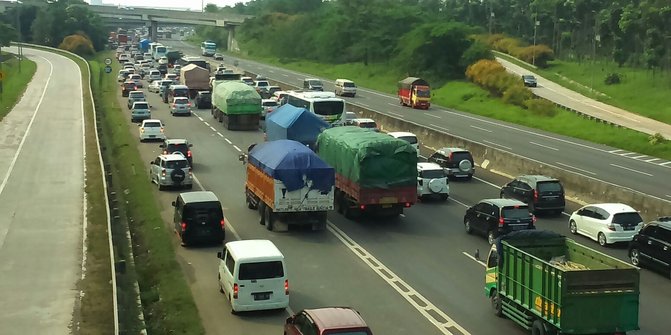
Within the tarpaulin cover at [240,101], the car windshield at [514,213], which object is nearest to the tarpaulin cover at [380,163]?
the car windshield at [514,213]

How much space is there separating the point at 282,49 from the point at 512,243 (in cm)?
14214

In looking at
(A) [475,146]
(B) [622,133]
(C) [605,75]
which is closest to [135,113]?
(A) [475,146]

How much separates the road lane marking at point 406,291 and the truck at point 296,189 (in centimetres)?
129

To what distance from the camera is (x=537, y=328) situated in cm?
1884

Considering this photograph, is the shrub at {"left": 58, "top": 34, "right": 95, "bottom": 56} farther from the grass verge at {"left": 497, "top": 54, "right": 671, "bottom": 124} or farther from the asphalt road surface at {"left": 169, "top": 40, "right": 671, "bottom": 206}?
the asphalt road surface at {"left": 169, "top": 40, "right": 671, "bottom": 206}

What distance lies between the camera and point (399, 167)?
31.5 metres

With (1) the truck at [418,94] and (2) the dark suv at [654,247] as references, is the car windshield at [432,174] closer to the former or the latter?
(2) the dark suv at [654,247]

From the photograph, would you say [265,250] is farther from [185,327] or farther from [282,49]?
[282,49]

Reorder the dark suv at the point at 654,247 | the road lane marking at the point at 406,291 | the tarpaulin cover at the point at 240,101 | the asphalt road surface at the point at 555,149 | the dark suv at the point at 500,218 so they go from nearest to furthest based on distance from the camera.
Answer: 1. the road lane marking at the point at 406,291
2. the dark suv at the point at 654,247
3. the dark suv at the point at 500,218
4. the asphalt road surface at the point at 555,149
5. the tarpaulin cover at the point at 240,101

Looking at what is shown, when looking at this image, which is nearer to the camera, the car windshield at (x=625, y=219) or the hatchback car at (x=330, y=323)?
the hatchback car at (x=330, y=323)

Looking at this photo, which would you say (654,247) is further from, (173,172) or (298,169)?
(173,172)

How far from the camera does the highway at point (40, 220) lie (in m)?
21.4

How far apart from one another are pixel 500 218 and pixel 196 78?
55.3 metres

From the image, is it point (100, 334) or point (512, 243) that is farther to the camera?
point (512, 243)
